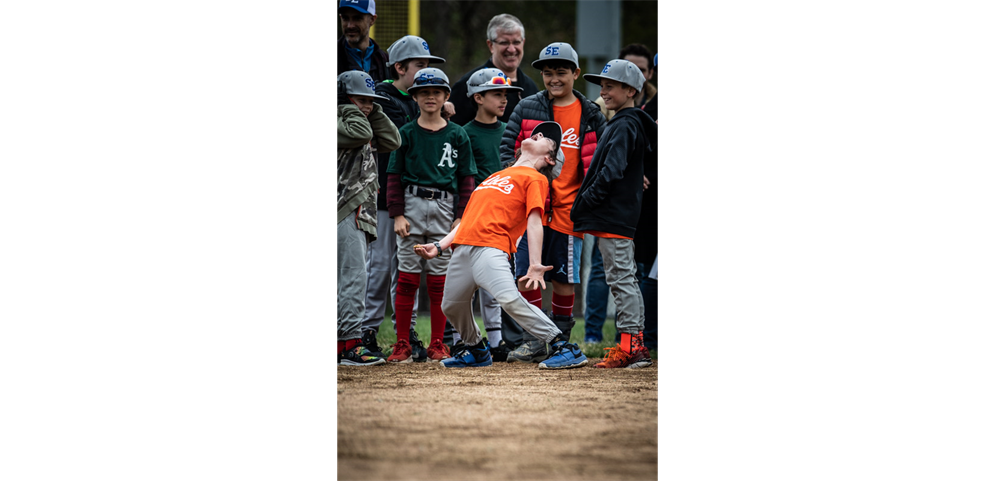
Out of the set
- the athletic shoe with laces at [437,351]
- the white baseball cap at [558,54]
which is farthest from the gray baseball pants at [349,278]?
the white baseball cap at [558,54]

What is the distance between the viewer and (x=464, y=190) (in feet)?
15.3

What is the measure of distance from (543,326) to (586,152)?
1118mm

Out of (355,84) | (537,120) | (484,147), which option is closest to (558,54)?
(537,120)

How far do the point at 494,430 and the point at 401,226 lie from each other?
74.9 inches

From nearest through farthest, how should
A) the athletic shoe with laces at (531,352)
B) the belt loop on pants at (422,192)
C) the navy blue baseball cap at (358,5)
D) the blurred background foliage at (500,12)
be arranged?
1. the athletic shoe with laces at (531,352)
2. the belt loop on pants at (422,192)
3. the navy blue baseball cap at (358,5)
4. the blurred background foliage at (500,12)

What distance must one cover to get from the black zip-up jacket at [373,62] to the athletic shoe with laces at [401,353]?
1557mm

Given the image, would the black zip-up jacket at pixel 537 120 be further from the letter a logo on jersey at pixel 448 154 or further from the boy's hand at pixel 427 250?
the boy's hand at pixel 427 250

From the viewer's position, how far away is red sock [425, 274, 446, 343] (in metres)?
4.53

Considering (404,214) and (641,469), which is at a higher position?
(404,214)

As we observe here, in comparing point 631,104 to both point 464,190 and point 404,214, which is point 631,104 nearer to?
point 464,190

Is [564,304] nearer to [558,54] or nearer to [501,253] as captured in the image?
[501,253]

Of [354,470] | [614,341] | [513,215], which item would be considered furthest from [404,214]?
[354,470]

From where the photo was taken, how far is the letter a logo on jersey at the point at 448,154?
179 inches

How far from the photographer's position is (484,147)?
480 cm
